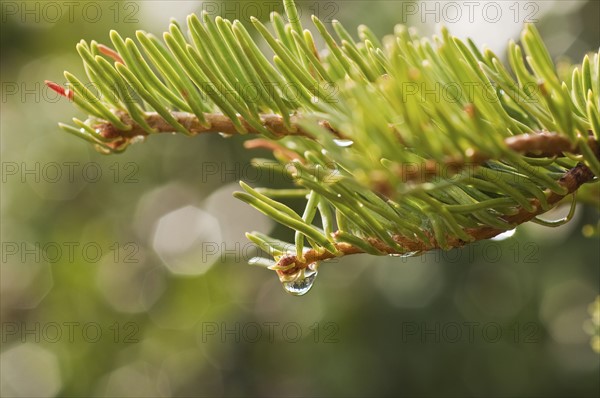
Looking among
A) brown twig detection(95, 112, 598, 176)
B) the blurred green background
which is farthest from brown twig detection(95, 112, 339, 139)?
the blurred green background

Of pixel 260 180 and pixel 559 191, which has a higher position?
pixel 260 180

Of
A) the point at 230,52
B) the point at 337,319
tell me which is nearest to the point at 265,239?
the point at 230,52

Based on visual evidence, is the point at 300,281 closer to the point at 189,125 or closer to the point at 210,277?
the point at 189,125

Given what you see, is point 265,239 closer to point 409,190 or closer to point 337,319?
point 409,190

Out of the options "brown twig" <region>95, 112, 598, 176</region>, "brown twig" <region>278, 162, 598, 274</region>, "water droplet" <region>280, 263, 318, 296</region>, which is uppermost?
"brown twig" <region>95, 112, 598, 176</region>

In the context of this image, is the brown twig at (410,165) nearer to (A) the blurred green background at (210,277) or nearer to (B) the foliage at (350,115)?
(B) the foliage at (350,115)

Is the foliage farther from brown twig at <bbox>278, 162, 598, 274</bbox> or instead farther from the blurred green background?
the blurred green background

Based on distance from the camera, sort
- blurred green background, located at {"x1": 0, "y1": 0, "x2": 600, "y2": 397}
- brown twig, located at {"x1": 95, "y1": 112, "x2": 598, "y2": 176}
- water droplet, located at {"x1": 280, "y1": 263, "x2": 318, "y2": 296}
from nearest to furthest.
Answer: brown twig, located at {"x1": 95, "y1": 112, "x2": 598, "y2": 176}
water droplet, located at {"x1": 280, "y1": 263, "x2": 318, "y2": 296}
blurred green background, located at {"x1": 0, "y1": 0, "x2": 600, "y2": 397}
